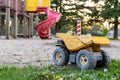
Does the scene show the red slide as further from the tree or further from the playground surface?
the tree

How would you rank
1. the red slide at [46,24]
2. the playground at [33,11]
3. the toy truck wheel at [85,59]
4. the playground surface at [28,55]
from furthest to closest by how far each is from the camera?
the red slide at [46,24] < the playground at [33,11] < the playground surface at [28,55] < the toy truck wheel at [85,59]

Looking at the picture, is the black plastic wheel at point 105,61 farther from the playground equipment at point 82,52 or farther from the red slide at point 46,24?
the red slide at point 46,24

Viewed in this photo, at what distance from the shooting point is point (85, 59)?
5902 mm

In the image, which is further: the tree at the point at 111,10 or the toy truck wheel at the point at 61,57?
the tree at the point at 111,10

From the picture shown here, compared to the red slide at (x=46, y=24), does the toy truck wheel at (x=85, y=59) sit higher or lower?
higher

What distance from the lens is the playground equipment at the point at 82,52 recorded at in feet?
18.9

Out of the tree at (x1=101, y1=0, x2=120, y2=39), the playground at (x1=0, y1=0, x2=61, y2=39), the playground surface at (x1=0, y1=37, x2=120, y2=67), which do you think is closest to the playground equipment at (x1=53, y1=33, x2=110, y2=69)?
the playground surface at (x1=0, y1=37, x2=120, y2=67)

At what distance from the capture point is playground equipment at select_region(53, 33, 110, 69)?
5.76 m

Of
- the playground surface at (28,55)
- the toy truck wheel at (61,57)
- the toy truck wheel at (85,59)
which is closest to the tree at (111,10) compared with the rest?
the playground surface at (28,55)

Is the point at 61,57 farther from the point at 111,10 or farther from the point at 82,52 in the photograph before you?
the point at 111,10

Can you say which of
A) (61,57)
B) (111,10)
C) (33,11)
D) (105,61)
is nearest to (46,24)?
(33,11)

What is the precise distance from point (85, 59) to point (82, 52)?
14cm

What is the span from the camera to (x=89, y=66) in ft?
18.7

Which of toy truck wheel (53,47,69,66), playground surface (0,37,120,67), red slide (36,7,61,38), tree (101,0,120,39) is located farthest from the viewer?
tree (101,0,120,39)
